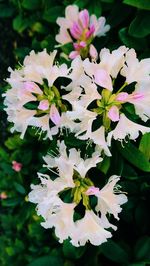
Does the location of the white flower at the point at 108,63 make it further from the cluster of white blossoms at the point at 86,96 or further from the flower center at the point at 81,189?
the flower center at the point at 81,189

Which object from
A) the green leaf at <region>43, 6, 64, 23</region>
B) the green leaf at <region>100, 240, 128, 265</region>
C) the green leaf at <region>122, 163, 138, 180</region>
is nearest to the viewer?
the green leaf at <region>122, 163, 138, 180</region>

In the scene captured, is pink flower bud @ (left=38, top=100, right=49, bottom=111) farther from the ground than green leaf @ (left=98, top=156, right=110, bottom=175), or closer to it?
farther from the ground

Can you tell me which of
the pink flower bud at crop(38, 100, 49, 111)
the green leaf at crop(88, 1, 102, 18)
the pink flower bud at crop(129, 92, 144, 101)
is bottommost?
the pink flower bud at crop(129, 92, 144, 101)

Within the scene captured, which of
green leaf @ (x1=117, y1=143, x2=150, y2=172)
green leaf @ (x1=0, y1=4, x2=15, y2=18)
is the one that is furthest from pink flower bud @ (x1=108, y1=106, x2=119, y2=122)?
green leaf @ (x1=0, y1=4, x2=15, y2=18)

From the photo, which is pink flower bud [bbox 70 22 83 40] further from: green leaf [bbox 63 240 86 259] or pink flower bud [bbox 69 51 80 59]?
green leaf [bbox 63 240 86 259]

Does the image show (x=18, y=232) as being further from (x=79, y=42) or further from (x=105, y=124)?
(x=105, y=124)

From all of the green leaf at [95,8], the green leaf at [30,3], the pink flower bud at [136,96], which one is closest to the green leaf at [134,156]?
the pink flower bud at [136,96]

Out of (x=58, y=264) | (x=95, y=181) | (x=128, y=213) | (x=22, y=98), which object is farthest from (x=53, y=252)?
(x=22, y=98)
